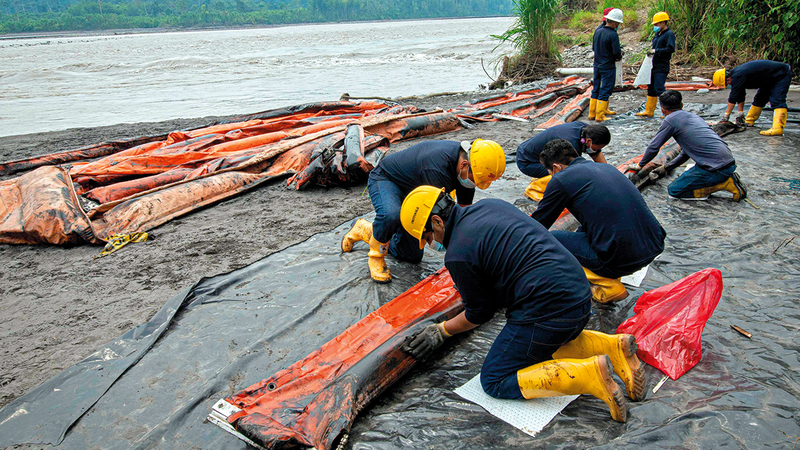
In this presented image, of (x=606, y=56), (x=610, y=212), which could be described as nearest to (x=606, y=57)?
(x=606, y=56)

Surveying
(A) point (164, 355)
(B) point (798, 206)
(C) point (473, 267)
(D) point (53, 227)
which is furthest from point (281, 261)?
(B) point (798, 206)

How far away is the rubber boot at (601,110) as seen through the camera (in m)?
7.38

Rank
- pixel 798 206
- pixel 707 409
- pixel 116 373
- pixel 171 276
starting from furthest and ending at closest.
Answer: pixel 798 206, pixel 171 276, pixel 116 373, pixel 707 409

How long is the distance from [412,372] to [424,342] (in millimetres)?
187

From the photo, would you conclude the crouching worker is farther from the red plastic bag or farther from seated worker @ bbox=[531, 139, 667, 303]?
seated worker @ bbox=[531, 139, 667, 303]

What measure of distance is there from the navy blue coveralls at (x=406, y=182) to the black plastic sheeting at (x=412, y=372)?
0.74 ft

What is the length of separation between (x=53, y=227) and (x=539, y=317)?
179 inches

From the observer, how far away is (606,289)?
114 inches

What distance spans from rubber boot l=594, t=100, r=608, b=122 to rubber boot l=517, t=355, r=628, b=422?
6.46 meters

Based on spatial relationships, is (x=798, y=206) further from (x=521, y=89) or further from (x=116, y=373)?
(x=521, y=89)

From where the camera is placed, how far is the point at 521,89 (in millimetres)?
10719

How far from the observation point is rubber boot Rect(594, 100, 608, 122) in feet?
24.2

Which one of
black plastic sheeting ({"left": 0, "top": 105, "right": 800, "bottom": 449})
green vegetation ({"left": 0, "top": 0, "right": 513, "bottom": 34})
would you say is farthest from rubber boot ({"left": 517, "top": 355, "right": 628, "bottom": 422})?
green vegetation ({"left": 0, "top": 0, "right": 513, "bottom": 34})

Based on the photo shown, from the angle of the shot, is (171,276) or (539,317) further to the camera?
(171,276)
